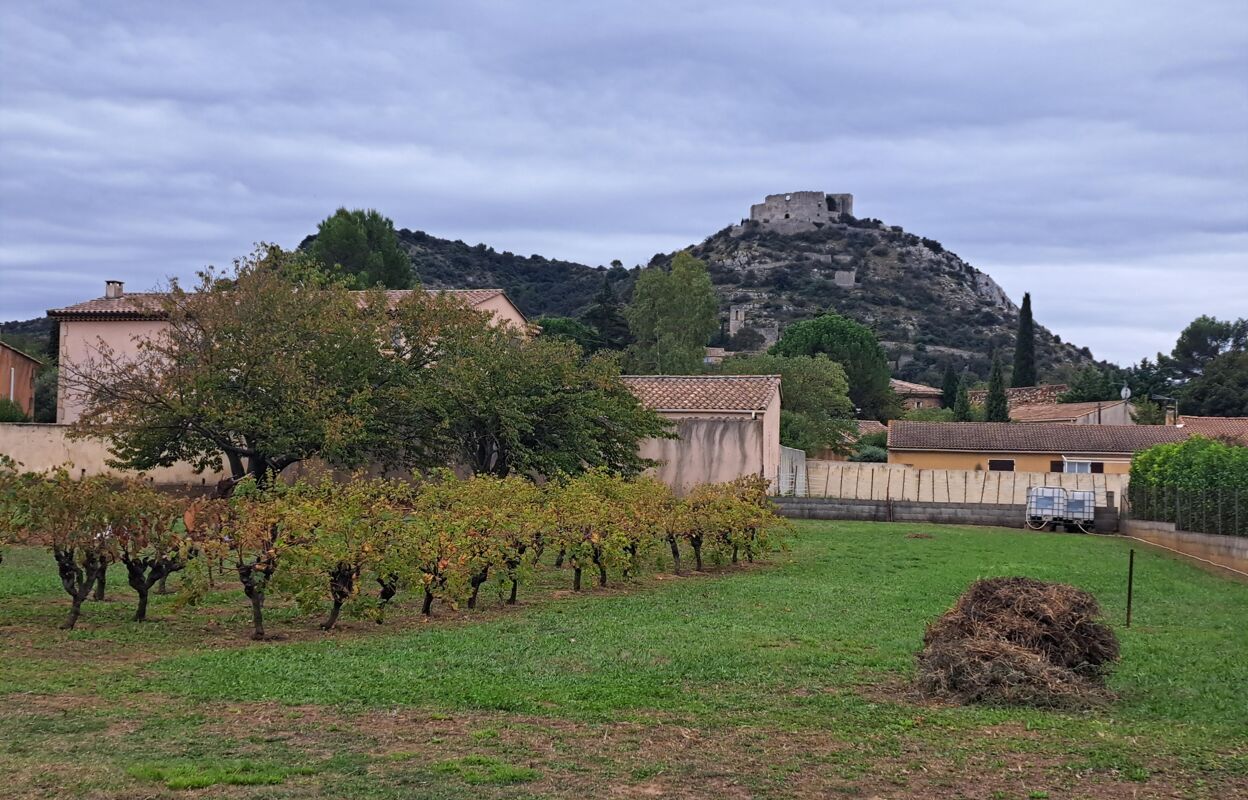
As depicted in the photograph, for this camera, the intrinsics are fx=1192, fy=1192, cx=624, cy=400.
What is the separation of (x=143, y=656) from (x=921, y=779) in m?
7.66

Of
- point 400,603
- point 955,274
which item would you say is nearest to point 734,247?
point 955,274

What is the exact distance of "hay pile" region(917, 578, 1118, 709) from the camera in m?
9.75

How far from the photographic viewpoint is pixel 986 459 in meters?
53.2

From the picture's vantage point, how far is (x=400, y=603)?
618 inches

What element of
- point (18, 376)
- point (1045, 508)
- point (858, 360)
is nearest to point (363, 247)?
point (18, 376)

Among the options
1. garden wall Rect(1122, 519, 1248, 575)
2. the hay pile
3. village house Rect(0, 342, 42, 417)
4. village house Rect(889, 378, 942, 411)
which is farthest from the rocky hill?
the hay pile

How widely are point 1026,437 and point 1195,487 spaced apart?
74.0 ft

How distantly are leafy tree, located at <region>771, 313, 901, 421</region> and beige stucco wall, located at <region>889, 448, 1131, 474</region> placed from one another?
2657 centimetres

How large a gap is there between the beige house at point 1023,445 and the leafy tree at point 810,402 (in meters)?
3.61

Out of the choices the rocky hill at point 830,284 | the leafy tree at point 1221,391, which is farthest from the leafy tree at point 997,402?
the rocky hill at point 830,284

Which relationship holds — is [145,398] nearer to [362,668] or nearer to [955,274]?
[362,668]

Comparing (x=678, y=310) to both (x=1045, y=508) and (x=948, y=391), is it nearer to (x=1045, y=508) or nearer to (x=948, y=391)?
(x=948, y=391)

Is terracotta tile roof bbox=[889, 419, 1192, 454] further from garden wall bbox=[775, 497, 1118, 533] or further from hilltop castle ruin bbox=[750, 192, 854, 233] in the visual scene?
hilltop castle ruin bbox=[750, 192, 854, 233]

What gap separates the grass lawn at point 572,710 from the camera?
7.22 metres
